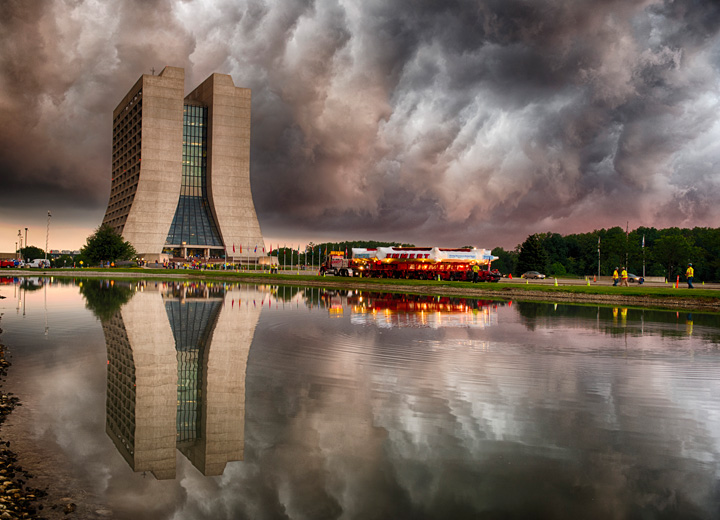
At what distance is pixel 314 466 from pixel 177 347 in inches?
379

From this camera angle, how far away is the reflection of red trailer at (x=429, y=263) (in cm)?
6450

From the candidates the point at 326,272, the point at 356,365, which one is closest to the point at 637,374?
the point at 356,365

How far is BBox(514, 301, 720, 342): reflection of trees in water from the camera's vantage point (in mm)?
21578

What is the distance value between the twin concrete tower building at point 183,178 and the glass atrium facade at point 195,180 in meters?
0.26

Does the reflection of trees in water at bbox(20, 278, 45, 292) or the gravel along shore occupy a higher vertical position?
the reflection of trees in water at bbox(20, 278, 45, 292)

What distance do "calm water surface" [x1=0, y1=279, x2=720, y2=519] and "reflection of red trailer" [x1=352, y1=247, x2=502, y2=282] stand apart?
4630cm

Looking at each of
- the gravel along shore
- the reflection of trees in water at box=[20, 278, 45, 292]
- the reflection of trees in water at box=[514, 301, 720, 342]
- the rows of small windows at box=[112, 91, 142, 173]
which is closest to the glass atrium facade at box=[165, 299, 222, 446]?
the gravel along shore

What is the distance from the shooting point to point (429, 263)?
2598 inches

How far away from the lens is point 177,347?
15656mm

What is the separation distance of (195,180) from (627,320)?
146 metres

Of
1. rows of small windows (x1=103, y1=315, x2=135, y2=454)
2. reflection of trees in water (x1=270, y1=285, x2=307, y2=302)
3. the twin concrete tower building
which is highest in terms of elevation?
the twin concrete tower building

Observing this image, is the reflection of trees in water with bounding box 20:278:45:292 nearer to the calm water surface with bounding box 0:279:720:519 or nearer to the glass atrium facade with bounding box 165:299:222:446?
A: the glass atrium facade with bounding box 165:299:222:446

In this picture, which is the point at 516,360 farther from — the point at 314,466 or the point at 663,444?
the point at 314,466

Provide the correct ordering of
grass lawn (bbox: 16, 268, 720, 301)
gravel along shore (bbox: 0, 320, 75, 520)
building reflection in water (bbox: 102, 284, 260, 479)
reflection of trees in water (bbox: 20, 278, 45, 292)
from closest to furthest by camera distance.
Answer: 1. gravel along shore (bbox: 0, 320, 75, 520)
2. building reflection in water (bbox: 102, 284, 260, 479)
3. grass lawn (bbox: 16, 268, 720, 301)
4. reflection of trees in water (bbox: 20, 278, 45, 292)
